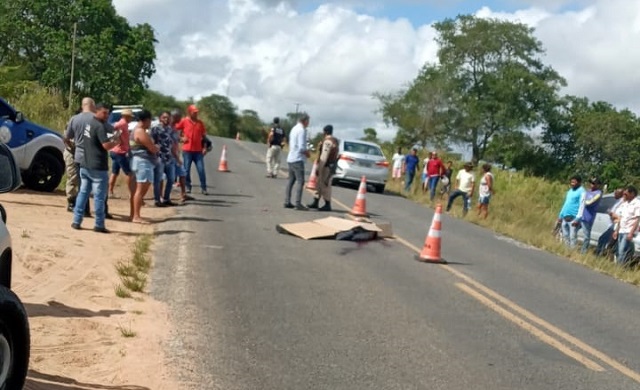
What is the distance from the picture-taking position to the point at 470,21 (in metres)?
69.9

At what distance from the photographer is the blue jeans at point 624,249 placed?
50.4ft

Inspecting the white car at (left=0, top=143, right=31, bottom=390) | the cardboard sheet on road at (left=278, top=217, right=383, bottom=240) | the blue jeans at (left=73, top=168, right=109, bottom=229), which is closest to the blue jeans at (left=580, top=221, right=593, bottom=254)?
the cardboard sheet on road at (left=278, top=217, right=383, bottom=240)

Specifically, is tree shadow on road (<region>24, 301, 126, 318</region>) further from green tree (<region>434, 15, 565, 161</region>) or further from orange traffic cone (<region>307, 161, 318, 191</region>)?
green tree (<region>434, 15, 565, 161</region>)

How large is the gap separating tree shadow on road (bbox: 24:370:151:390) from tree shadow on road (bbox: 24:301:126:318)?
5.29 ft

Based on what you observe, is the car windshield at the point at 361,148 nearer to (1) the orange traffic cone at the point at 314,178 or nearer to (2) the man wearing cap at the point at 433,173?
(2) the man wearing cap at the point at 433,173

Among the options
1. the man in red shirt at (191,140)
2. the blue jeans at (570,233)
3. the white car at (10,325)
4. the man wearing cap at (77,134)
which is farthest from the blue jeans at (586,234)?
the white car at (10,325)

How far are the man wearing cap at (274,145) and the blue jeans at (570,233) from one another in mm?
9767

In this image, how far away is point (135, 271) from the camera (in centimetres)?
964

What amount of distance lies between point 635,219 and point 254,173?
615 inches

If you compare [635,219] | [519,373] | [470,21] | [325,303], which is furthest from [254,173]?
[470,21]

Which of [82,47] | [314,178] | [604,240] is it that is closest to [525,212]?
[314,178]

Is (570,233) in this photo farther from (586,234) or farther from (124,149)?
(124,149)

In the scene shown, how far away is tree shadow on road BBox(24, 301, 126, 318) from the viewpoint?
24.3ft

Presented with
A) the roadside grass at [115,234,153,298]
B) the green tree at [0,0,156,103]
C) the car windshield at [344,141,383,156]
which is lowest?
the roadside grass at [115,234,153,298]
